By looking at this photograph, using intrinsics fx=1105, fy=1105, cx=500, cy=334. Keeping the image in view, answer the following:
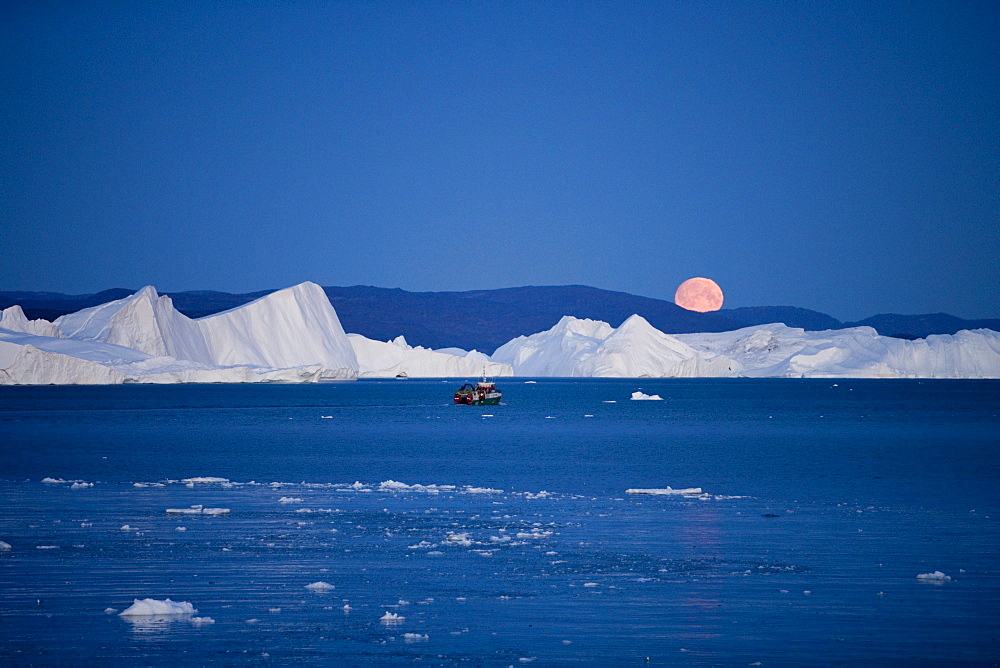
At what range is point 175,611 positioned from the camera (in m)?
12.5

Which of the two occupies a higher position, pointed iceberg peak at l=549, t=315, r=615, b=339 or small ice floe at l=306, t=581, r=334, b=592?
pointed iceberg peak at l=549, t=315, r=615, b=339

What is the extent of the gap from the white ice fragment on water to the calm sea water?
0.23m

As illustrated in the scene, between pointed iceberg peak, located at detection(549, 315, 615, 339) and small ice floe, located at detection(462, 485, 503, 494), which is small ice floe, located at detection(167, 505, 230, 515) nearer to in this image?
small ice floe, located at detection(462, 485, 503, 494)

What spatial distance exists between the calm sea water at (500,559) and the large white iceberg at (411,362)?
129404 mm

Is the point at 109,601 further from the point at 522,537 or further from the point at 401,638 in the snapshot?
the point at 522,537

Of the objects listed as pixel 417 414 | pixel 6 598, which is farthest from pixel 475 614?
pixel 417 414

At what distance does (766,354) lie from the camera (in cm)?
16462

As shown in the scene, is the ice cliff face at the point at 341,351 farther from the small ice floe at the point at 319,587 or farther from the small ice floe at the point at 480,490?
the small ice floe at the point at 319,587

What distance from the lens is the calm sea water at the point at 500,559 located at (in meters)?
11.4

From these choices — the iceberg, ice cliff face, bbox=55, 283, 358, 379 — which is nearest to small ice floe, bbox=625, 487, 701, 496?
ice cliff face, bbox=55, 283, 358, 379

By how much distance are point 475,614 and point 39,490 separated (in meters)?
16.5

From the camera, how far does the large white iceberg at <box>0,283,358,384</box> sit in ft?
319

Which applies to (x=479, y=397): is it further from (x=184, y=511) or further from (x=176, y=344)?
(x=184, y=511)

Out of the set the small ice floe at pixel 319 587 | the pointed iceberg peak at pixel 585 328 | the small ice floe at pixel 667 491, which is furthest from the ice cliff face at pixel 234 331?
the small ice floe at pixel 319 587
